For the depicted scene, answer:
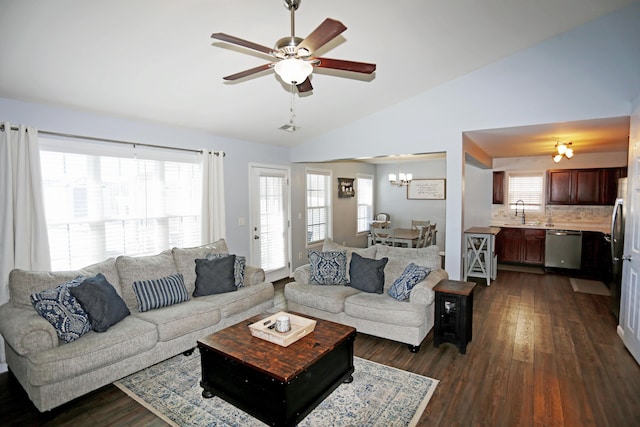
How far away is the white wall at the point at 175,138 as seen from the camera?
10.5ft

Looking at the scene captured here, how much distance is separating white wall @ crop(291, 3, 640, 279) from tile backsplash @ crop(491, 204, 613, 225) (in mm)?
4051

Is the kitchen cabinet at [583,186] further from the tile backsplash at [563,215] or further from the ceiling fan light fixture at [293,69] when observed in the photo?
the ceiling fan light fixture at [293,69]

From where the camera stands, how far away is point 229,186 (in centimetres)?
514

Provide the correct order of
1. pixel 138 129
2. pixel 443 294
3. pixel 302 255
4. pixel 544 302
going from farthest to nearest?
pixel 302 255
pixel 544 302
pixel 138 129
pixel 443 294

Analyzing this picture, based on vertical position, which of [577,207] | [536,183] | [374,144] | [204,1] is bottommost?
[577,207]

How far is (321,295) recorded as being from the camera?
3.90 m

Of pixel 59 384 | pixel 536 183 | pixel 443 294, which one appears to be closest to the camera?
pixel 59 384

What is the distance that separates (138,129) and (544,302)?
19.7 ft

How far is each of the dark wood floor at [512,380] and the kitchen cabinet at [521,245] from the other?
105 inches

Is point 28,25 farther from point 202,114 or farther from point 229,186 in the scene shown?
point 229,186

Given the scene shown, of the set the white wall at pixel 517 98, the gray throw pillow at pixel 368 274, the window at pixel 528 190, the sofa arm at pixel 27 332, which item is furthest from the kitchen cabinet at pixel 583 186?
the sofa arm at pixel 27 332

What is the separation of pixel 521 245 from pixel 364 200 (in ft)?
12.6

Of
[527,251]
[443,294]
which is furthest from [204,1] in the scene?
[527,251]

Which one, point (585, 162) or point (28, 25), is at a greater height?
point (28, 25)
